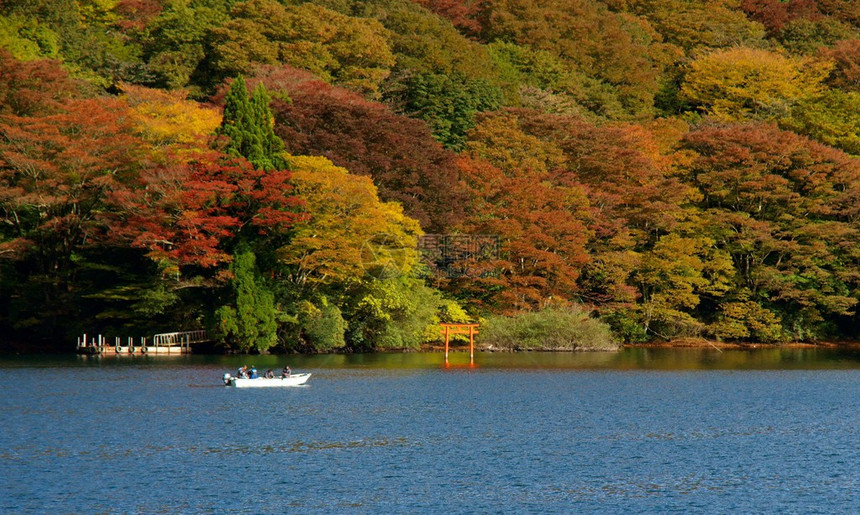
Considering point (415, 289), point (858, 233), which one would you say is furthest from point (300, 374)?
point (858, 233)

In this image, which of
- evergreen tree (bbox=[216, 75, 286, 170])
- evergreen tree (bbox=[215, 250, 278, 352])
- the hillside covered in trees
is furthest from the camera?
the hillside covered in trees

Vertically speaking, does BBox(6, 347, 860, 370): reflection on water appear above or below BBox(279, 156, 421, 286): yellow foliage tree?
below

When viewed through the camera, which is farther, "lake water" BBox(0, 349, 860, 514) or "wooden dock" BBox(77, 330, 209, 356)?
"wooden dock" BBox(77, 330, 209, 356)

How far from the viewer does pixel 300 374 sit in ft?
154

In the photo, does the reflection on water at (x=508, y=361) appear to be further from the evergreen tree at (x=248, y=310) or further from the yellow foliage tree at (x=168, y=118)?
the yellow foliage tree at (x=168, y=118)

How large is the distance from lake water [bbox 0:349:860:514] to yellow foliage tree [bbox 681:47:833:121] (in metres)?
46.8

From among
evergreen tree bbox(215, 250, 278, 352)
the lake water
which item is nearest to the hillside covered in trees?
evergreen tree bbox(215, 250, 278, 352)

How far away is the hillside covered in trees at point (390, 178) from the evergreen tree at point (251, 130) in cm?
15

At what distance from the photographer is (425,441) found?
1325 inches

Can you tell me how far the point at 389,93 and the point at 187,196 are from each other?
113ft

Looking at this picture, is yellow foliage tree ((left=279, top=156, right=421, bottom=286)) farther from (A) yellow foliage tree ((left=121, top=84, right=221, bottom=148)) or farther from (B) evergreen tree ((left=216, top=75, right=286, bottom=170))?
(A) yellow foliage tree ((left=121, top=84, right=221, bottom=148))

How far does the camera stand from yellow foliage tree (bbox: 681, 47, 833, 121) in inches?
3760

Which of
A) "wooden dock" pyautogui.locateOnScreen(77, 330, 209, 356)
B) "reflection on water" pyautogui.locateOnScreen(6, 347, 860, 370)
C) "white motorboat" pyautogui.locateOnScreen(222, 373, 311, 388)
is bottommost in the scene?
"white motorboat" pyautogui.locateOnScreen(222, 373, 311, 388)

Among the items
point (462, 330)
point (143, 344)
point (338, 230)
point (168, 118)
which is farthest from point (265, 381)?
point (168, 118)
